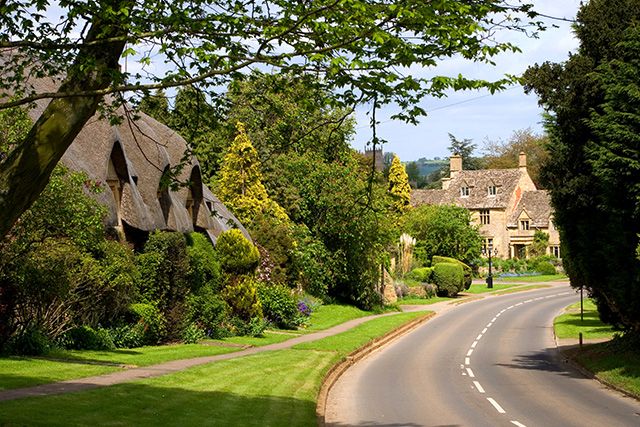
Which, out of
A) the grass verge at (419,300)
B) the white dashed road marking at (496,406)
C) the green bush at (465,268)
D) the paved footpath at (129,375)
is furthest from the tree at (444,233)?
the white dashed road marking at (496,406)

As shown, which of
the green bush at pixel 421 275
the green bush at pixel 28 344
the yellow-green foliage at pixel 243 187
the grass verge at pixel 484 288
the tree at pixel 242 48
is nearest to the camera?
the tree at pixel 242 48

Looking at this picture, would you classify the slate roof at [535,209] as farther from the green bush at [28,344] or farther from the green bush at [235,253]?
the green bush at [28,344]

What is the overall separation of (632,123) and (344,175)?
29103 millimetres

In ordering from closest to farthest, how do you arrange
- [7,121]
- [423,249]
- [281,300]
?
1. [7,121]
2. [281,300]
3. [423,249]

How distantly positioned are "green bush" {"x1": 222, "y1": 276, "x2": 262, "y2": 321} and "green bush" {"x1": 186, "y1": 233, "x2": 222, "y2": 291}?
1.74ft

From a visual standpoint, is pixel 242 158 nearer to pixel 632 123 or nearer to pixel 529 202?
pixel 632 123

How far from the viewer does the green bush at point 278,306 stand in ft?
126

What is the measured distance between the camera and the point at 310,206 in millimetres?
52500

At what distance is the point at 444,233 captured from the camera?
79.2 metres

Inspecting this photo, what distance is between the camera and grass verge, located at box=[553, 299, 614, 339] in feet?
126

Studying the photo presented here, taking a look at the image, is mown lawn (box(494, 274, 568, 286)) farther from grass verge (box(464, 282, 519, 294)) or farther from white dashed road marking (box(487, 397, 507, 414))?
white dashed road marking (box(487, 397, 507, 414))

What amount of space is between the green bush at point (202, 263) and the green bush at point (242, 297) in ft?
1.74

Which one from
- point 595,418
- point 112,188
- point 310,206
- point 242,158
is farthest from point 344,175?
point 595,418

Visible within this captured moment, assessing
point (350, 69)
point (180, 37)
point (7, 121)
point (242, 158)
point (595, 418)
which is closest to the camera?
point (350, 69)
